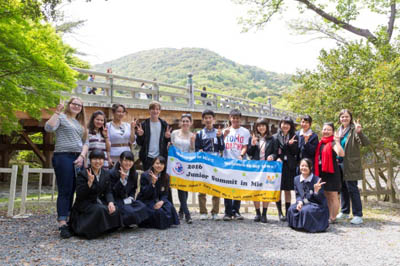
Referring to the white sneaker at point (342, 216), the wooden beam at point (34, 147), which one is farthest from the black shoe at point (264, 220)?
the wooden beam at point (34, 147)

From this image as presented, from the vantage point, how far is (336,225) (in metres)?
5.46

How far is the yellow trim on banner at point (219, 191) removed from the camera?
18.4 ft

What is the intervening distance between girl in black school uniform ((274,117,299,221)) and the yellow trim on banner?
31 cm

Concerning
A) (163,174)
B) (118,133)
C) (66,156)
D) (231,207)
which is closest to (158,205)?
(163,174)

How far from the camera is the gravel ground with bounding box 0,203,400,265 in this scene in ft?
11.6

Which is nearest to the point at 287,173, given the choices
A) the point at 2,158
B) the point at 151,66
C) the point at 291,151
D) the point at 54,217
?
the point at 291,151

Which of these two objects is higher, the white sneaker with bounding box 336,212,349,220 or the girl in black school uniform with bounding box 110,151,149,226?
the girl in black school uniform with bounding box 110,151,149,226

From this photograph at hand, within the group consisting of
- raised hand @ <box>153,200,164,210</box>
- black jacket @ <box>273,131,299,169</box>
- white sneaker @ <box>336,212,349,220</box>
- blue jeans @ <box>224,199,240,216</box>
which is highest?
black jacket @ <box>273,131,299,169</box>

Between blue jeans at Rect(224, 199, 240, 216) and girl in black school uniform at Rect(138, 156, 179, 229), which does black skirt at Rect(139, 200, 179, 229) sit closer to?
girl in black school uniform at Rect(138, 156, 179, 229)

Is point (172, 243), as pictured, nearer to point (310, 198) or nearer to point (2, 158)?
point (310, 198)

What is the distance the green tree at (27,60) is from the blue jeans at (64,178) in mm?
1560

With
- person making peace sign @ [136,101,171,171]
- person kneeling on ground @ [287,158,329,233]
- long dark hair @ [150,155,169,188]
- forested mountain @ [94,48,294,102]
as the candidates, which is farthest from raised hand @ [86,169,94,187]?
forested mountain @ [94,48,294,102]

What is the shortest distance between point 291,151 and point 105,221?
3.11 metres

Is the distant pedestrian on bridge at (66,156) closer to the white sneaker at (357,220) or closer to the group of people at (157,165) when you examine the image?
the group of people at (157,165)
